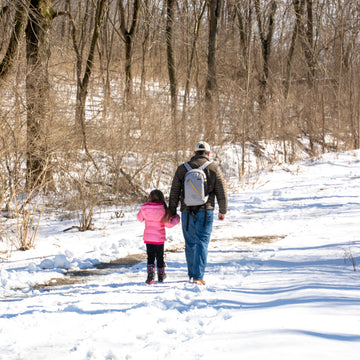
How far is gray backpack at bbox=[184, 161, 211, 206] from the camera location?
18.0 ft

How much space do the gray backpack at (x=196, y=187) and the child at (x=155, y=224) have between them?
35 cm

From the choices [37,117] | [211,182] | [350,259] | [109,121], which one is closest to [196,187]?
[211,182]

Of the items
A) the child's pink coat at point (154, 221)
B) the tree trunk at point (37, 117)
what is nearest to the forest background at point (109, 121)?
the tree trunk at point (37, 117)

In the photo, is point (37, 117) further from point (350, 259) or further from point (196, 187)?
point (350, 259)

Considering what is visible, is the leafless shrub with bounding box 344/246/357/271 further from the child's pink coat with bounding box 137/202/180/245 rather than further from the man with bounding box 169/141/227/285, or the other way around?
the child's pink coat with bounding box 137/202/180/245

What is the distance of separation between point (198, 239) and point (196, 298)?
0.90m

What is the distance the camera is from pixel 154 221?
575cm

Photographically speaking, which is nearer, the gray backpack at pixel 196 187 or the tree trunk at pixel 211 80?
the gray backpack at pixel 196 187

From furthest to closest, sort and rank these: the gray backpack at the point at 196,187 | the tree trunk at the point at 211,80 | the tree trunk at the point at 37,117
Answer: the tree trunk at the point at 211,80 < the tree trunk at the point at 37,117 < the gray backpack at the point at 196,187

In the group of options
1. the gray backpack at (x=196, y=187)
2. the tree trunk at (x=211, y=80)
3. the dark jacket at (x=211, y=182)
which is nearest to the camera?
the gray backpack at (x=196, y=187)

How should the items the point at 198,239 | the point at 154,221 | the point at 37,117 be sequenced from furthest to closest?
the point at 37,117, the point at 154,221, the point at 198,239

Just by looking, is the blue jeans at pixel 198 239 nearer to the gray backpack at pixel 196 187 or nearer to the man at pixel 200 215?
the man at pixel 200 215

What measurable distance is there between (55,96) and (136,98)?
8.76ft

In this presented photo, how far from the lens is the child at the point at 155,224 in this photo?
5.71m
